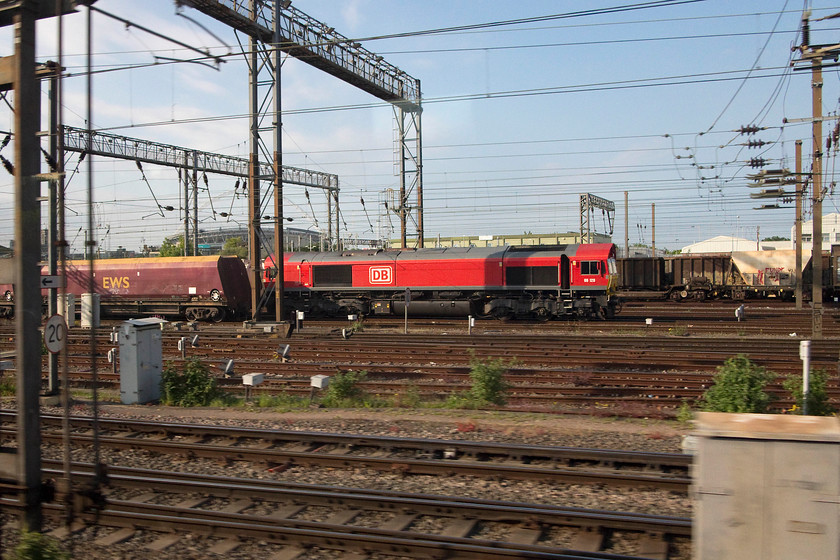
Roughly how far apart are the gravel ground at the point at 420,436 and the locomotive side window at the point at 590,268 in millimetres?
15780

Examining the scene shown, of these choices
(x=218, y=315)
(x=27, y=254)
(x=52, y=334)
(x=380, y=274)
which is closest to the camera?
(x=27, y=254)

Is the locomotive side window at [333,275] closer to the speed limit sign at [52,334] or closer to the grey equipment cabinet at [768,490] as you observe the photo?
the speed limit sign at [52,334]

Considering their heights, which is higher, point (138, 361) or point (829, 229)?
point (829, 229)

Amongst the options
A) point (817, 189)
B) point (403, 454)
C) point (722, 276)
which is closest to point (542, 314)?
point (817, 189)

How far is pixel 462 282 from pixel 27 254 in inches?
920

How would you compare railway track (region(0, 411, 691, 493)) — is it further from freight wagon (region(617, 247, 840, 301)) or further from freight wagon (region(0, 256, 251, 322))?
freight wagon (region(617, 247, 840, 301))

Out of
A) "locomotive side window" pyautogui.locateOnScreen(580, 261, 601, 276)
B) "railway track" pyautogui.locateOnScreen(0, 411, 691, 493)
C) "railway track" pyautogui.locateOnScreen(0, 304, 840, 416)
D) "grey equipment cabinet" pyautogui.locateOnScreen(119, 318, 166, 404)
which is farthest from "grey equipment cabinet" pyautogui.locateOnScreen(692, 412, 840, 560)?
"locomotive side window" pyautogui.locateOnScreen(580, 261, 601, 276)

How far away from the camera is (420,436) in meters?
9.07

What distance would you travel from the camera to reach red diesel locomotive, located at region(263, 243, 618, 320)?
25.7 m

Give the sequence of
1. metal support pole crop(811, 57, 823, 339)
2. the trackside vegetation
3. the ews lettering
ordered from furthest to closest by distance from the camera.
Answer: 1. the ews lettering
2. metal support pole crop(811, 57, 823, 339)
3. the trackside vegetation

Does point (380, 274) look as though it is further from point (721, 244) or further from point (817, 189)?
point (721, 244)

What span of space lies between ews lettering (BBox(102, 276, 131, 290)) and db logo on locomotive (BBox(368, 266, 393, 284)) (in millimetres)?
11252

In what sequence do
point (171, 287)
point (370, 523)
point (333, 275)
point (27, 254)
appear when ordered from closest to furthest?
1. point (27, 254)
2. point (370, 523)
3. point (171, 287)
4. point (333, 275)

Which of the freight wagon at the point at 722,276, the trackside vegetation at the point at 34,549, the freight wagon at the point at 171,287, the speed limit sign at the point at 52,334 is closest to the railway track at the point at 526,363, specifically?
the speed limit sign at the point at 52,334
